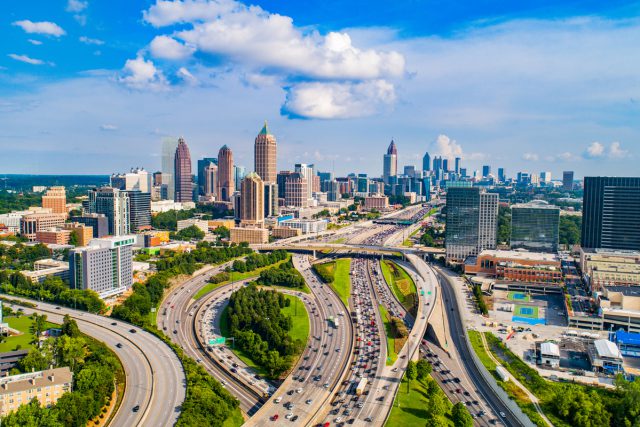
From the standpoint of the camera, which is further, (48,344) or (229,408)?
(48,344)

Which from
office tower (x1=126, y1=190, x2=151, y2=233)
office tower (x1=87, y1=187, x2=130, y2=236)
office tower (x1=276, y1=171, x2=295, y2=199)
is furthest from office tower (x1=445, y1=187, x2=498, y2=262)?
office tower (x1=276, y1=171, x2=295, y2=199)

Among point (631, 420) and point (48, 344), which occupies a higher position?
point (48, 344)

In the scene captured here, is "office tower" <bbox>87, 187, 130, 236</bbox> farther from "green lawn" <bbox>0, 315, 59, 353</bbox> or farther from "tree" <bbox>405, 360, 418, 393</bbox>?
"tree" <bbox>405, 360, 418, 393</bbox>

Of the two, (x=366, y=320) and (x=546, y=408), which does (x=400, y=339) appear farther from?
(x=546, y=408)

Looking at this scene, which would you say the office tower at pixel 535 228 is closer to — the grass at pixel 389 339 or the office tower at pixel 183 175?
the grass at pixel 389 339

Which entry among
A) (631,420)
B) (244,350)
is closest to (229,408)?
(244,350)

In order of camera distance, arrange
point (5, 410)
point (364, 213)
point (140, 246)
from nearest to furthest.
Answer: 1. point (5, 410)
2. point (140, 246)
3. point (364, 213)

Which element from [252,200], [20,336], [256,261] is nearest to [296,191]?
[252,200]

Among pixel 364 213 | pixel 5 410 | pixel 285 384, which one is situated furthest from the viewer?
pixel 364 213
